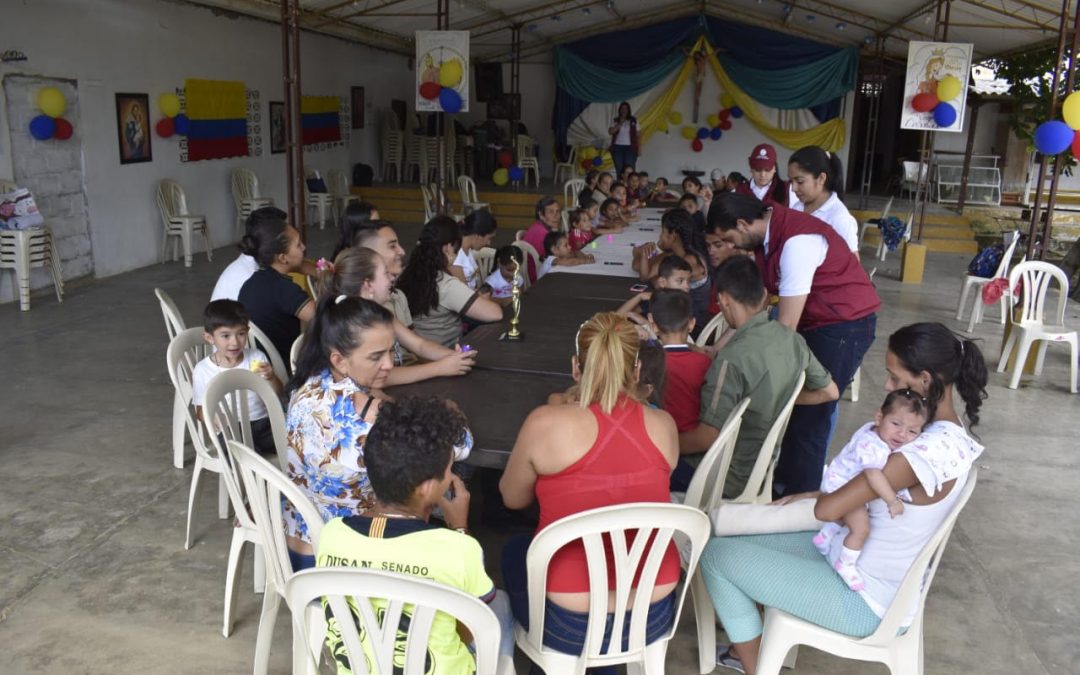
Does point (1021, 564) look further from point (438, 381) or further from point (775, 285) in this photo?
point (438, 381)

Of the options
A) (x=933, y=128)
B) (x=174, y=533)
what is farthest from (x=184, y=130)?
(x=933, y=128)

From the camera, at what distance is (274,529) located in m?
2.11

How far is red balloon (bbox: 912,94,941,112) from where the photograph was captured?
8.22 m

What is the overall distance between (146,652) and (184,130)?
7641 millimetres

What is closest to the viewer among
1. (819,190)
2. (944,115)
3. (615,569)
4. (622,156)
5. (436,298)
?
(615,569)

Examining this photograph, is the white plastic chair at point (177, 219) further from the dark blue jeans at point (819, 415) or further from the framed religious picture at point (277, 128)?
the dark blue jeans at point (819, 415)

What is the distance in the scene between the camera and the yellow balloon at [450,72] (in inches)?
340

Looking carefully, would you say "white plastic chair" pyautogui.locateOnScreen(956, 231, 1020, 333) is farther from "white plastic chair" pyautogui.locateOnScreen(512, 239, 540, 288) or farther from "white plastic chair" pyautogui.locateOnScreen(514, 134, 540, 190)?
"white plastic chair" pyautogui.locateOnScreen(514, 134, 540, 190)

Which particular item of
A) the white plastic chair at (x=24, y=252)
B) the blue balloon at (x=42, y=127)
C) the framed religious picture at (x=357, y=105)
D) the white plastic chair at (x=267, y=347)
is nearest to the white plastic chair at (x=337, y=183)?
the framed religious picture at (x=357, y=105)

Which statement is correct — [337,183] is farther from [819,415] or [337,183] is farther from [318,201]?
[819,415]

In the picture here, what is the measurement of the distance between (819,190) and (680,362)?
46.8 inches

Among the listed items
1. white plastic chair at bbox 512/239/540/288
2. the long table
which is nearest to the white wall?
white plastic chair at bbox 512/239/540/288

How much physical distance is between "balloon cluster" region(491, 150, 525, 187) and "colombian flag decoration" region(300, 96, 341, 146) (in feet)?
8.70

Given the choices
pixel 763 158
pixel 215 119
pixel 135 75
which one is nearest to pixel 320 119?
pixel 215 119
